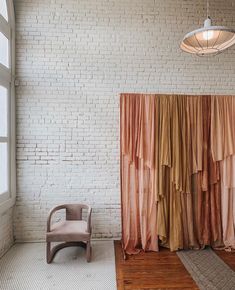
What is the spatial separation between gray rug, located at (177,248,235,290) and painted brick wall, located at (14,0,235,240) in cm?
121

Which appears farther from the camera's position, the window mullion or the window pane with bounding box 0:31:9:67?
the window pane with bounding box 0:31:9:67

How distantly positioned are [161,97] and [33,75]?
2.01 metres

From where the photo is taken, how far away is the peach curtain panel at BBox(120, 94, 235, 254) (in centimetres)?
358

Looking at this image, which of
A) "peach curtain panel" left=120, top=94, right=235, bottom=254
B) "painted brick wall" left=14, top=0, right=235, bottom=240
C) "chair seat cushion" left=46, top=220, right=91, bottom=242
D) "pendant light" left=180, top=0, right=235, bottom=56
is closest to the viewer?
"pendant light" left=180, top=0, right=235, bottom=56

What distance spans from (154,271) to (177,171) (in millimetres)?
1331

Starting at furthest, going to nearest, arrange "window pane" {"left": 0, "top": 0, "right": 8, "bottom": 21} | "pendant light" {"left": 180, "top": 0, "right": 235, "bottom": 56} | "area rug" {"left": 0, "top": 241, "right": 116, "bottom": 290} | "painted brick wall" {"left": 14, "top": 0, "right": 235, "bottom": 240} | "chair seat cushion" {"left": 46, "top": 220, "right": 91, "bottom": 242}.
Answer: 1. "painted brick wall" {"left": 14, "top": 0, "right": 235, "bottom": 240}
2. "window pane" {"left": 0, "top": 0, "right": 8, "bottom": 21}
3. "chair seat cushion" {"left": 46, "top": 220, "right": 91, "bottom": 242}
4. "area rug" {"left": 0, "top": 241, "right": 116, "bottom": 290}
5. "pendant light" {"left": 180, "top": 0, "right": 235, "bottom": 56}

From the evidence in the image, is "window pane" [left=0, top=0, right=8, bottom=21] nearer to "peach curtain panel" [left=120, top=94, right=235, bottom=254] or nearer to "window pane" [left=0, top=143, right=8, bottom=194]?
"window pane" [left=0, top=143, right=8, bottom=194]

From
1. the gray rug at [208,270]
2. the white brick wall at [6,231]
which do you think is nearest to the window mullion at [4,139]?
the white brick wall at [6,231]

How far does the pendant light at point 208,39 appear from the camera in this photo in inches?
88.7

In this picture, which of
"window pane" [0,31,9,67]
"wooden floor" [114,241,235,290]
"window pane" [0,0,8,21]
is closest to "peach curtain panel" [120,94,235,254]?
"wooden floor" [114,241,235,290]

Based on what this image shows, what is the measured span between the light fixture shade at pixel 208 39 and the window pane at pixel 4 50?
2638 millimetres

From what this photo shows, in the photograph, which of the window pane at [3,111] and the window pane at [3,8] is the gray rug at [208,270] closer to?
the window pane at [3,111]

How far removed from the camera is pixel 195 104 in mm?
3658

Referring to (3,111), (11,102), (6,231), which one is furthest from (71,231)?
(11,102)
